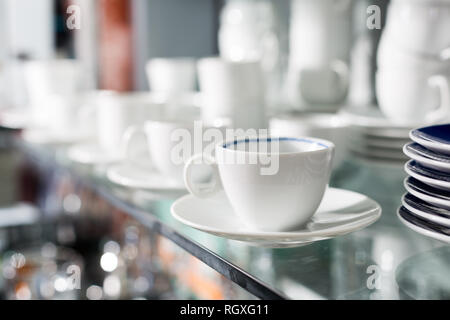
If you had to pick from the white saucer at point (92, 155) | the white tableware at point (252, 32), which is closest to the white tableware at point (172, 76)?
the white tableware at point (252, 32)

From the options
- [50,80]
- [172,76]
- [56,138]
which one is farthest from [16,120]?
[172,76]

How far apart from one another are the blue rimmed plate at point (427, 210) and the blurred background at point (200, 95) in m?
0.13

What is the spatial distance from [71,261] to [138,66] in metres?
Answer: 0.45

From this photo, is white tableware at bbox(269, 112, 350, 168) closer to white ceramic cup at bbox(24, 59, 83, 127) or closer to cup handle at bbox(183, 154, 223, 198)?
cup handle at bbox(183, 154, 223, 198)

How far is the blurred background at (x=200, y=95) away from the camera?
67 centimetres

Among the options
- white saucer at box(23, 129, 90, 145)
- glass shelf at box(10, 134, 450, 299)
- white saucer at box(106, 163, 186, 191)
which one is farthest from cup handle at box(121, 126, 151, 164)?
white saucer at box(23, 129, 90, 145)

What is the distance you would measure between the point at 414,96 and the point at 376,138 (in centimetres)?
7

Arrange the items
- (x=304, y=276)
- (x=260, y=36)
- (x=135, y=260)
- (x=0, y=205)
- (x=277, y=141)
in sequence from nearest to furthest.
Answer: (x=304, y=276) < (x=277, y=141) < (x=260, y=36) < (x=135, y=260) < (x=0, y=205)

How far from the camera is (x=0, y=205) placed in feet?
6.20

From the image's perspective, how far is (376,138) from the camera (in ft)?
2.22
